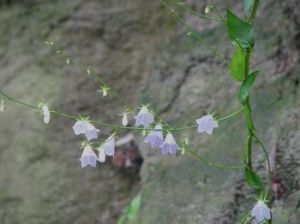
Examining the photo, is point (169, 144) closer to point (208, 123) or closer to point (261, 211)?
point (208, 123)

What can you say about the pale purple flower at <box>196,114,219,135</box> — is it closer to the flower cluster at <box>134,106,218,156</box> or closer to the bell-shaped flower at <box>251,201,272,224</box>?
the flower cluster at <box>134,106,218,156</box>

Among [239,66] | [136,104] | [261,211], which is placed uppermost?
[136,104]

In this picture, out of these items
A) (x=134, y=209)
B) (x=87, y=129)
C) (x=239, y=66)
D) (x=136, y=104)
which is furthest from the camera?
(x=136, y=104)

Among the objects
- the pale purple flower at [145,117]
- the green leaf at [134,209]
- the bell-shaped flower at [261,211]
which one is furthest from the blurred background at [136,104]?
the pale purple flower at [145,117]

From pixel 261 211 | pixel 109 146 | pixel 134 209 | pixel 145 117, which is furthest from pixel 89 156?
pixel 134 209

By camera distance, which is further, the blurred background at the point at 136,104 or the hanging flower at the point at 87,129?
the blurred background at the point at 136,104

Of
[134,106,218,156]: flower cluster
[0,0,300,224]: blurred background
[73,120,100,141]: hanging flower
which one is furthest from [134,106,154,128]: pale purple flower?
[0,0,300,224]: blurred background

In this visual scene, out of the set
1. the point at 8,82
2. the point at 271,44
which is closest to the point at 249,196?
the point at 271,44

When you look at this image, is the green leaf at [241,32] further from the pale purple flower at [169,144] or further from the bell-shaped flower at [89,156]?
the bell-shaped flower at [89,156]
